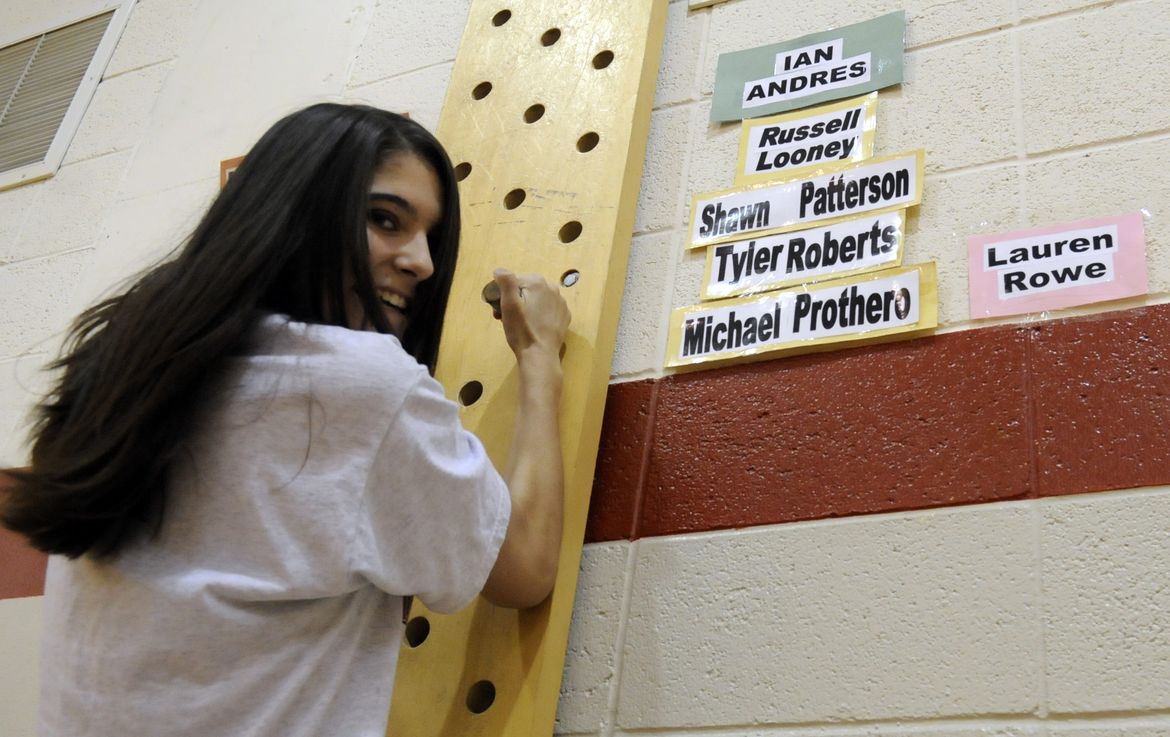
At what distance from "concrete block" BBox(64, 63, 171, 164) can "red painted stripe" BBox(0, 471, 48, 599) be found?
2.43 ft

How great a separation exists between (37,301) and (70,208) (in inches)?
7.6

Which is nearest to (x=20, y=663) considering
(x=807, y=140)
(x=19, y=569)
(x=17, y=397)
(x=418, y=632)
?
(x=19, y=569)

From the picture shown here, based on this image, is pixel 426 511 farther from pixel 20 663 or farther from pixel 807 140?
pixel 20 663

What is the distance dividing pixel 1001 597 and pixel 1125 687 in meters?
0.13

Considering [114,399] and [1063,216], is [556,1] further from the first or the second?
[114,399]

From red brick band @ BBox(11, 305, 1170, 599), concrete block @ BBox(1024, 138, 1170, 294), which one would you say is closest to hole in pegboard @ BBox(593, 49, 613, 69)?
red brick band @ BBox(11, 305, 1170, 599)

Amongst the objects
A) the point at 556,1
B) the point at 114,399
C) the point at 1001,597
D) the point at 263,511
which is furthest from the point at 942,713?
the point at 556,1

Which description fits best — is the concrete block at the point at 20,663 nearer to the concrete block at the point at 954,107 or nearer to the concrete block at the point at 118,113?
the concrete block at the point at 118,113

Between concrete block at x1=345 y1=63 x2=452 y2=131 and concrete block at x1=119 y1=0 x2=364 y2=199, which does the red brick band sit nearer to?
concrete block at x1=345 y1=63 x2=452 y2=131

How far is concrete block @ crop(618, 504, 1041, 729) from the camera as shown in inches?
44.0

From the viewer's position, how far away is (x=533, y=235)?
155cm

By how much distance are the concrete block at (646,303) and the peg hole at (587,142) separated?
14 centimetres

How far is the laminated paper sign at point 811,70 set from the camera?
1533 millimetres

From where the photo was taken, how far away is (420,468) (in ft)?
3.55
